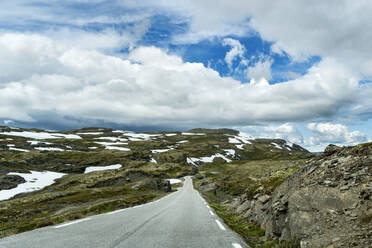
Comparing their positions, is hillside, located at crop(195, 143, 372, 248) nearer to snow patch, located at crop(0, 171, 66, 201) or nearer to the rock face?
the rock face

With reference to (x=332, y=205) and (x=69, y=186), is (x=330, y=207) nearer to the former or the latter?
(x=332, y=205)

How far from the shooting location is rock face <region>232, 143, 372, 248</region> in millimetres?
8312

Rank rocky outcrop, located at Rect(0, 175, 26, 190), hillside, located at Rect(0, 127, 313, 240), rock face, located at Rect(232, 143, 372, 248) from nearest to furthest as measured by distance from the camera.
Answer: rock face, located at Rect(232, 143, 372, 248), hillside, located at Rect(0, 127, 313, 240), rocky outcrop, located at Rect(0, 175, 26, 190)

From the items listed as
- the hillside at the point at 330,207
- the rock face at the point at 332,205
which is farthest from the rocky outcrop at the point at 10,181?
the rock face at the point at 332,205

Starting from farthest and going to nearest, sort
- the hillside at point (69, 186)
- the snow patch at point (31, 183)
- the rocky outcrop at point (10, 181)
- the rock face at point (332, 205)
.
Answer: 1. the rocky outcrop at point (10, 181)
2. the snow patch at point (31, 183)
3. the hillside at point (69, 186)
4. the rock face at point (332, 205)

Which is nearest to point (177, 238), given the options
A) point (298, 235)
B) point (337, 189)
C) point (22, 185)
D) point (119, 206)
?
point (298, 235)

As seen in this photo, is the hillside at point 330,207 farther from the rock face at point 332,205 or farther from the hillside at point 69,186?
the hillside at point 69,186

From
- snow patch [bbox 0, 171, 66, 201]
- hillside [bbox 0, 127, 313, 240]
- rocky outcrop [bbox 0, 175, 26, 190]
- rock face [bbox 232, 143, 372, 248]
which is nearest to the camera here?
rock face [bbox 232, 143, 372, 248]

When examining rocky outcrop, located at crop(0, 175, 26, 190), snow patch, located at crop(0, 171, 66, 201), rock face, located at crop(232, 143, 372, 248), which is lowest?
snow patch, located at crop(0, 171, 66, 201)

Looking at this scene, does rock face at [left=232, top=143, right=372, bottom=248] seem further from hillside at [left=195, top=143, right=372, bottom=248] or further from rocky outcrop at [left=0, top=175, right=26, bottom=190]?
rocky outcrop at [left=0, top=175, right=26, bottom=190]

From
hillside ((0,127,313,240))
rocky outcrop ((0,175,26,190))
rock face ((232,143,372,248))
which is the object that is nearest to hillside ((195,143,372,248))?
rock face ((232,143,372,248))

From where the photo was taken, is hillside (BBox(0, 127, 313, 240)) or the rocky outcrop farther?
the rocky outcrop

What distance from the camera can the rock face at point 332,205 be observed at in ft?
27.3

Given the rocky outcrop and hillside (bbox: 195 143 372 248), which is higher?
hillside (bbox: 195 143 372 248)
